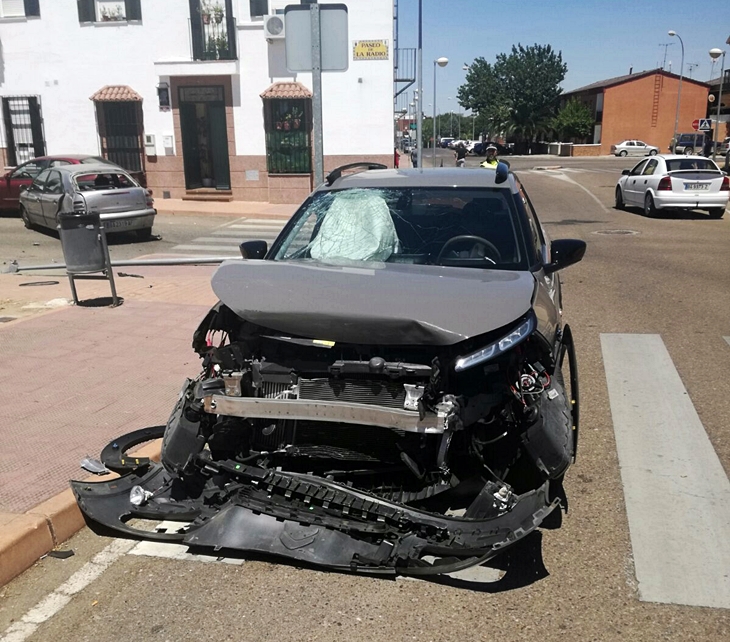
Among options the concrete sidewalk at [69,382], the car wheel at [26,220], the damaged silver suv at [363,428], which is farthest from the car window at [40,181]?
the damaged silver suv at [363,428]

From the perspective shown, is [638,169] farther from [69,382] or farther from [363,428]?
[363,428]

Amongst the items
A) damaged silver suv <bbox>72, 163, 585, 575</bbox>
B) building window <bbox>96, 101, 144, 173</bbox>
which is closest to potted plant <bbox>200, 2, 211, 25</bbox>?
building window <bbox>96, 101, 144, 173</bbox>

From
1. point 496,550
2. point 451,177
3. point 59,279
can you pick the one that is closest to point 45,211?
point 59,279

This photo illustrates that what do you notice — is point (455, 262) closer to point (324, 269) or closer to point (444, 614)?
point (324, 269)

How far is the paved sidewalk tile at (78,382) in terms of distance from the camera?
15.2 feet

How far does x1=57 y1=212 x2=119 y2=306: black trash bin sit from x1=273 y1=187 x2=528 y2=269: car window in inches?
172

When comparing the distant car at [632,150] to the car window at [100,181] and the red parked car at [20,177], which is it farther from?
the car window at [100,181]

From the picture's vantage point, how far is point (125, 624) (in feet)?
10.7

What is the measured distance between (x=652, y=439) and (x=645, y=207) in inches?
613

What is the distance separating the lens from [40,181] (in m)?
16.1

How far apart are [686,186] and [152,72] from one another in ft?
50.3

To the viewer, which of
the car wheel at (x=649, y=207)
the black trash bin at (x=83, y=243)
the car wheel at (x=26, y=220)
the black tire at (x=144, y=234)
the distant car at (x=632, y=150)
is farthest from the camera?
the distant car at (x=632, y=150)

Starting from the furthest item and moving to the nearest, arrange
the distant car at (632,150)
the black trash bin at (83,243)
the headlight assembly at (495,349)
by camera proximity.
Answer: the distant car at (632,150), the black trash bin at (83,243), the headlight assembly at (495,349)

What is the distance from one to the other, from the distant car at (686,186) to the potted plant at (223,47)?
40.4 feet
